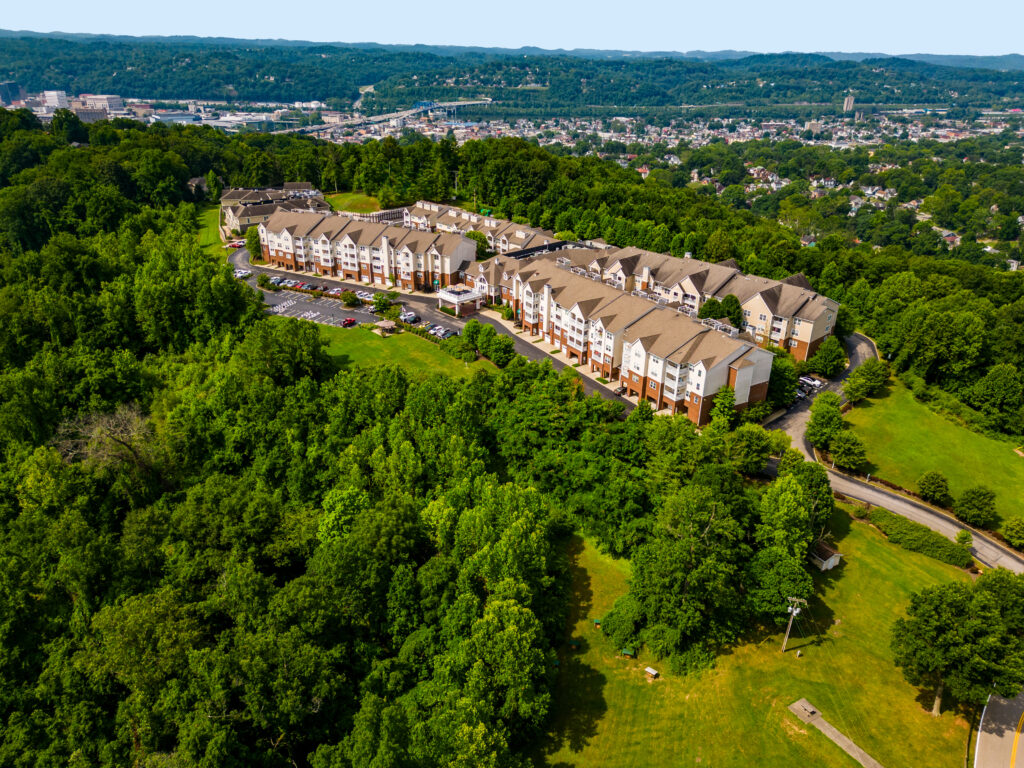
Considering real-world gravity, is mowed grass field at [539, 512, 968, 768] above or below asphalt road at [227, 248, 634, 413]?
below

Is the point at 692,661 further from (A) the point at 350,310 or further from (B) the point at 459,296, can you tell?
(A) the point at 350,310

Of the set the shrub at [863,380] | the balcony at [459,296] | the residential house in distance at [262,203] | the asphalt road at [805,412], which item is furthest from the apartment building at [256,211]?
the shrub at [863,380]

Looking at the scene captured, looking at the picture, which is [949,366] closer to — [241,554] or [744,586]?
[744,586]

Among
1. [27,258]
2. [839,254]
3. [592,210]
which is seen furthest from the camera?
[592,210]

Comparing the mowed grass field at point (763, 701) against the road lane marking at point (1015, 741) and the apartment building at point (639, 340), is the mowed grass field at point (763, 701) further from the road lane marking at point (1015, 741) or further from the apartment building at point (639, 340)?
the apartment building at point (639, 340)

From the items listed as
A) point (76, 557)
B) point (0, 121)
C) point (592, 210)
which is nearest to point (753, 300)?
point (592, 210)

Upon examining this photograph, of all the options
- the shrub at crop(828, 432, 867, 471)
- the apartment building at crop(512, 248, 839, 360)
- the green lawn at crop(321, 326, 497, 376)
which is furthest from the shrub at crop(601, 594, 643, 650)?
the apartment building at crop(512, 248, 839, 360)

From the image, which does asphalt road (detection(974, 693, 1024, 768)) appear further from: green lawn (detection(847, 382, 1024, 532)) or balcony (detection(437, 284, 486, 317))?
balcony (detection(437, 284, 486, 317))
